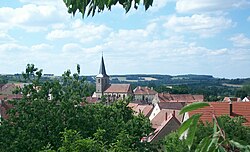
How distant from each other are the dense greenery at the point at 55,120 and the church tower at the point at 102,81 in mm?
76155

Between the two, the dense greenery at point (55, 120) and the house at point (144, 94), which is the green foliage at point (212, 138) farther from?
the house at point (144, 94)

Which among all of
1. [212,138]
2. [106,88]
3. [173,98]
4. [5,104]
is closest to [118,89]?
[106,88]

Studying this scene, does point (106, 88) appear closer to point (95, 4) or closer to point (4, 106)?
point (4, 106)

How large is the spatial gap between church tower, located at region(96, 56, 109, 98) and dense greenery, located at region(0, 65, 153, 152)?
76.2 meters

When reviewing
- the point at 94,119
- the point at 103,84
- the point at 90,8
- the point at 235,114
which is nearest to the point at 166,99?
the point at 103,84

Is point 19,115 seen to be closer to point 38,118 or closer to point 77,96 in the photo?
point 38,118

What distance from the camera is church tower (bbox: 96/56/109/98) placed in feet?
319

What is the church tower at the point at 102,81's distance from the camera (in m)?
97.2

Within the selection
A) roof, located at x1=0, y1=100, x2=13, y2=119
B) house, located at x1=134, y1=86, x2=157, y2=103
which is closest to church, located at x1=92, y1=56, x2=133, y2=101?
house, located at x1=134, y1=86, x2=157, y2=103

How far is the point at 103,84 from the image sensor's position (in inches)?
4016

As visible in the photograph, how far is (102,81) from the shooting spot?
328 ft

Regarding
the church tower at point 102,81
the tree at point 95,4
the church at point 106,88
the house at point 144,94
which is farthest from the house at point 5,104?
the house at point 144,94

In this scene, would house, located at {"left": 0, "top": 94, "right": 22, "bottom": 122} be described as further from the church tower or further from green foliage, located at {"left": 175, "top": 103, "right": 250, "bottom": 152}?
the church tower

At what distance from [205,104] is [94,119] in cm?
1449
